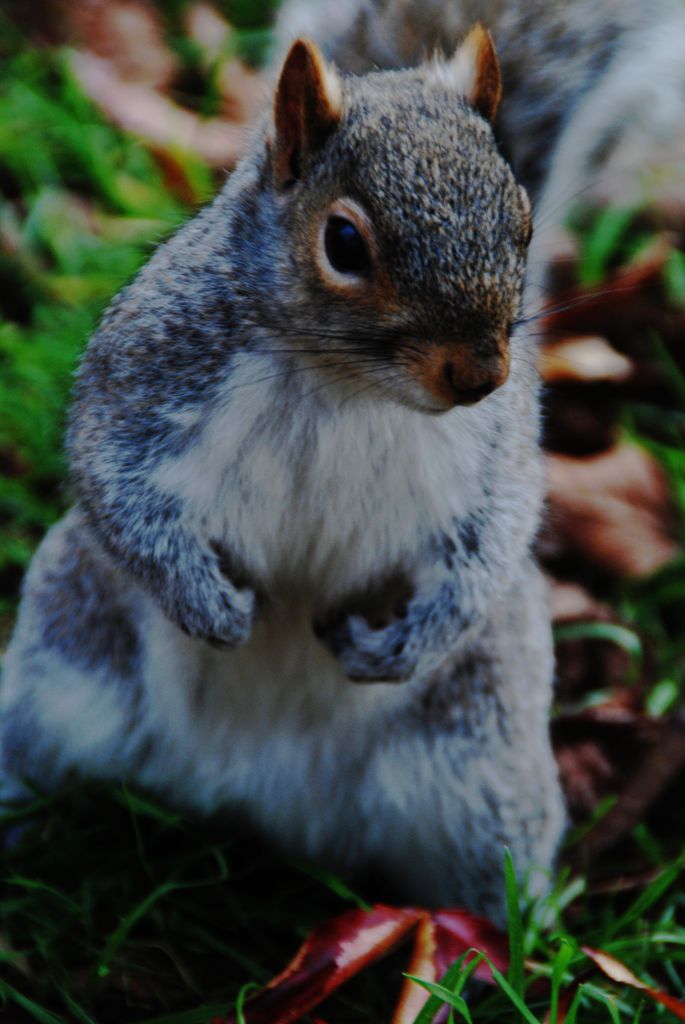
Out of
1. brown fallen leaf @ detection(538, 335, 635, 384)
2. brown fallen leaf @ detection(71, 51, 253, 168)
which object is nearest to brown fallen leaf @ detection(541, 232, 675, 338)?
brown fallen leaf @ detection(538, 335, 635, 384)

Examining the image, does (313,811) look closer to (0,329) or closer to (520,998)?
(520,998)

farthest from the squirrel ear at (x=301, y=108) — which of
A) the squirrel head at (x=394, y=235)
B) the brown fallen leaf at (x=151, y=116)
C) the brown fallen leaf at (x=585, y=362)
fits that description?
the brown fallen leaf at (x=151, y=116)

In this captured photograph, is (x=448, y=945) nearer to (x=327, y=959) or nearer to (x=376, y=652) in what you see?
(x=327, y=959)

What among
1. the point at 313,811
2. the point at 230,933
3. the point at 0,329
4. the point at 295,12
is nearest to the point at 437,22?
the point at 295,12

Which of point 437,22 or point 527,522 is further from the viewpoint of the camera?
point 437,22

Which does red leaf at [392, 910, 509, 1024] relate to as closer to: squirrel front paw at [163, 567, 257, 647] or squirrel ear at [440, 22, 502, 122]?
squirrel front paw at [163, 567, 257, 647]
